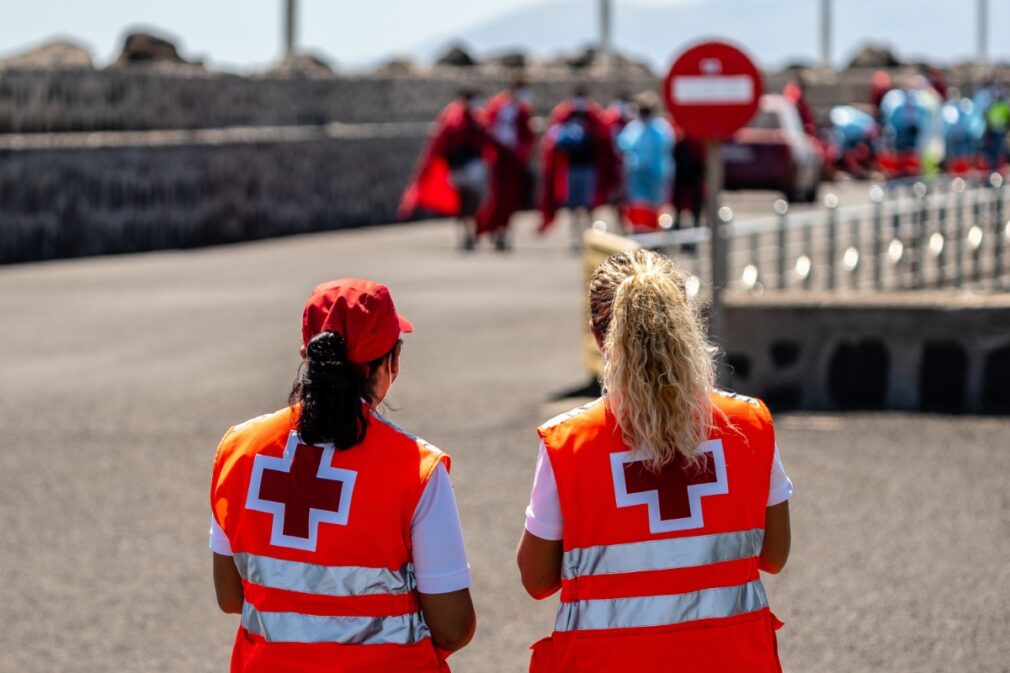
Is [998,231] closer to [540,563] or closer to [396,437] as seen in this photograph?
[540,563]

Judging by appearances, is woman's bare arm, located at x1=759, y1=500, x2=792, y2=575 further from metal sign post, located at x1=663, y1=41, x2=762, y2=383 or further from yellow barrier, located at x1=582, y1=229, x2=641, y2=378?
yellow barrier, located at x1=582, y1=229, x2=641, y2=378

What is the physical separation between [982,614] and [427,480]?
3709 mm

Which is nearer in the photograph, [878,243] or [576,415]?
[576,415]

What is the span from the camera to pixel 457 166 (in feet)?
73.2

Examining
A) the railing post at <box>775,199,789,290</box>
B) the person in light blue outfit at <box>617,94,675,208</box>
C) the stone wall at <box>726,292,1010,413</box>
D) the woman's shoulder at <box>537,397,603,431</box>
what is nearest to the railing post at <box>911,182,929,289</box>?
the railing post at <box>775,199,789,290</box>

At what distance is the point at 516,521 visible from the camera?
26.7ft

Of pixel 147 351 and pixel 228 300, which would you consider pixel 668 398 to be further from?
pixel 228 300

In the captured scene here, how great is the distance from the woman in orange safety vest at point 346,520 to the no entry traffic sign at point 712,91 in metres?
7.42

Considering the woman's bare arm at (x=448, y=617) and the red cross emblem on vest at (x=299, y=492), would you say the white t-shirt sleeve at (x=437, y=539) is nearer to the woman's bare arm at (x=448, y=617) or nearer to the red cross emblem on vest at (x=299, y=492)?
the woman's bare arm at (x=448, y=617)

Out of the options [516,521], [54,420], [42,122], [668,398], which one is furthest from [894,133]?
[668,398]

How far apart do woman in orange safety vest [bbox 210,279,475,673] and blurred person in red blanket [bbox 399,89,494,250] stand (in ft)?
60.3

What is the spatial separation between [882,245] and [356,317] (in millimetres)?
10770

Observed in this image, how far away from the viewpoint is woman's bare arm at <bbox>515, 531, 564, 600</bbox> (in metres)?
3.66

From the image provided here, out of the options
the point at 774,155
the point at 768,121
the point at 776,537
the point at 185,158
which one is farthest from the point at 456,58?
the point at 776,537
